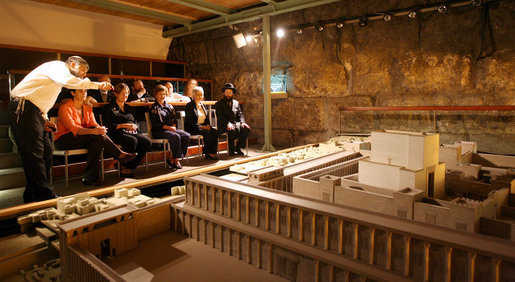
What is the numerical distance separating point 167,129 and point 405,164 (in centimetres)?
290

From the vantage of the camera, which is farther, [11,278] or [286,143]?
[286,143]

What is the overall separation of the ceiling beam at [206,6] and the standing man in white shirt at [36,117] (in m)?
2.70

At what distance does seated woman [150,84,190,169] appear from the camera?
4133 mm

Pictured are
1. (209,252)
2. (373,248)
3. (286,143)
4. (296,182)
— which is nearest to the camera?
(373,248)

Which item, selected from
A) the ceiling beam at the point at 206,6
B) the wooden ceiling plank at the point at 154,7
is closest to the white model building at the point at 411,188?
the ceiling beam at the point at 206,6

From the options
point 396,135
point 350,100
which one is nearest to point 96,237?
point 396,135

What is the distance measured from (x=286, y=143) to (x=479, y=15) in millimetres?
3604

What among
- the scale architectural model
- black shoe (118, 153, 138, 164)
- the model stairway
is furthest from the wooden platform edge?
the model stairway

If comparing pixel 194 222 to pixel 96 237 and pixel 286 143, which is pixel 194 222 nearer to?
pixel 96 237

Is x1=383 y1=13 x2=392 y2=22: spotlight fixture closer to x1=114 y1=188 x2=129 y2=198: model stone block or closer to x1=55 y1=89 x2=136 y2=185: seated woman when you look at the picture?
x1=55 y1=89 x2=136 y2=185: seated woman

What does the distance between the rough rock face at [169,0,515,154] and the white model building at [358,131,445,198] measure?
259 cm

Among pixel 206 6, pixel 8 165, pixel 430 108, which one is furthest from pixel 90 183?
pixel 430 108

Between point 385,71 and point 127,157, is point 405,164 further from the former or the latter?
point 385,71

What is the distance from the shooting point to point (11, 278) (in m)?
2.05
